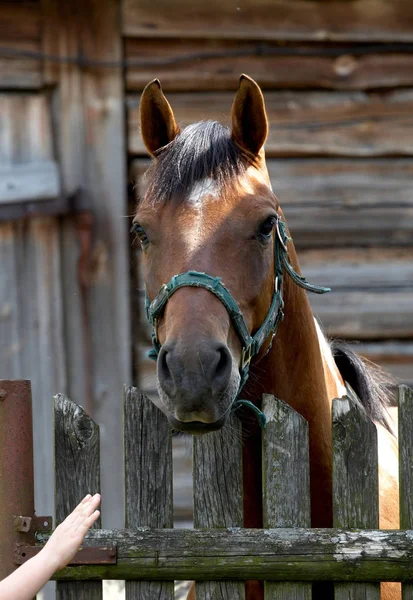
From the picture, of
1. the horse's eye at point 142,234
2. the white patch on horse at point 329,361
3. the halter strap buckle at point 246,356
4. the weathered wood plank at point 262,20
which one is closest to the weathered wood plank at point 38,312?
the weathered wood plank at point 262,20

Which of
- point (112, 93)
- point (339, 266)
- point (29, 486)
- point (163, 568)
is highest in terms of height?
point (112, 93)

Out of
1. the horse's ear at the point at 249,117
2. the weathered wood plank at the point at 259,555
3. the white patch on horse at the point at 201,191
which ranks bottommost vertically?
the weathered wood plank at the point at 259,555

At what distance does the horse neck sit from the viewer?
87.3 inches

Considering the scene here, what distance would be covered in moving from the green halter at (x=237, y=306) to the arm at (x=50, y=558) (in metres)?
0.45

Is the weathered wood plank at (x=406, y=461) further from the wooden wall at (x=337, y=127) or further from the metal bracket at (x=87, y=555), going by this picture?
the wooden wall at (x=337, y=127)

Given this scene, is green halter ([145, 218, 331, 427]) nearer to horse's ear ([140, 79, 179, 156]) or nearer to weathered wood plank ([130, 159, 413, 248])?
horse's ear ([140, 79, 179, 156])

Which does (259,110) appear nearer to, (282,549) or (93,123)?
(282,549)

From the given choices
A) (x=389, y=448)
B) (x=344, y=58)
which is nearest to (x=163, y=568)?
(x=389, y=448)

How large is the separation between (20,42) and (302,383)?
3114 millimetres

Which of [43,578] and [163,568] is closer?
[43,578]

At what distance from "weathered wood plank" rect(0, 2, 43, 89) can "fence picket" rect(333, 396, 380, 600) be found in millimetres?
3267

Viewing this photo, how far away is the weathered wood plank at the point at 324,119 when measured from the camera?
15.4ft

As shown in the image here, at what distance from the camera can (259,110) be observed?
2258 millimetres

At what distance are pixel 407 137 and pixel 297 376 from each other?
278 centimetres
